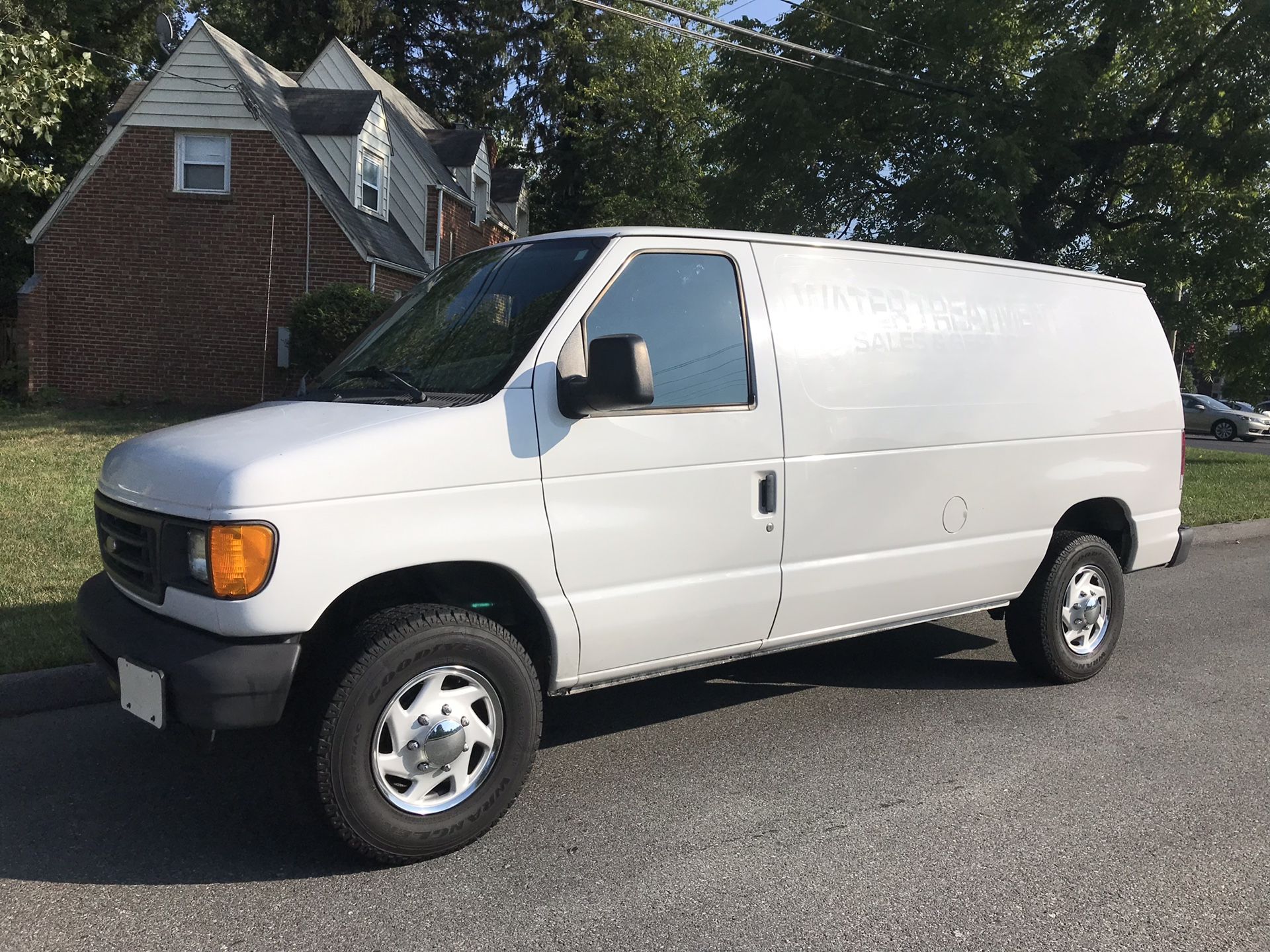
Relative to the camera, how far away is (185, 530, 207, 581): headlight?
10.4ft

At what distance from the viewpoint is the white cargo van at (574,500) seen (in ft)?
10.7

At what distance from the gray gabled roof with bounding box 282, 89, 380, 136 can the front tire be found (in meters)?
19.4

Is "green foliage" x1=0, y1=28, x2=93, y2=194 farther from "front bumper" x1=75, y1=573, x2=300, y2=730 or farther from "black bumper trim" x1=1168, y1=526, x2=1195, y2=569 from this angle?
"black bumper trim" x1=1168, y1=526, x2=1195, y2=569

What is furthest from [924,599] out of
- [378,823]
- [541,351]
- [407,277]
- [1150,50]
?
[407,277]

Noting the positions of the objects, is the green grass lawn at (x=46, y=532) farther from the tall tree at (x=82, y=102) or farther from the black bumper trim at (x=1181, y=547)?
the tall tree at (x=82, y=102)

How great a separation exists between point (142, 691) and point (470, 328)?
171 cm

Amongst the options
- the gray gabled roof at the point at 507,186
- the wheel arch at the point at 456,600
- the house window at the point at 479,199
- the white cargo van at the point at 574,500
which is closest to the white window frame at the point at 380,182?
the house window at the point at 479,199

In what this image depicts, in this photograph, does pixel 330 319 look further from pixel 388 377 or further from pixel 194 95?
pixel 388 377

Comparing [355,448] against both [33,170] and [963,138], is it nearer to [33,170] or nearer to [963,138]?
[33,170]

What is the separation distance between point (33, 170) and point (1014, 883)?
9.72 metres

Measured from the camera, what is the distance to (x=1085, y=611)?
550 cm

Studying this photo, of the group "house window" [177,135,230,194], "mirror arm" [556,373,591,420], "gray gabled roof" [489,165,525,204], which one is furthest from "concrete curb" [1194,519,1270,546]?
"gray gabled roof" [489,165,525,204]

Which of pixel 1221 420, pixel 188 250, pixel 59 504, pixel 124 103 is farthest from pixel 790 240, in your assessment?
pixel 1221 420

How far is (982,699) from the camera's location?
17.4ft
